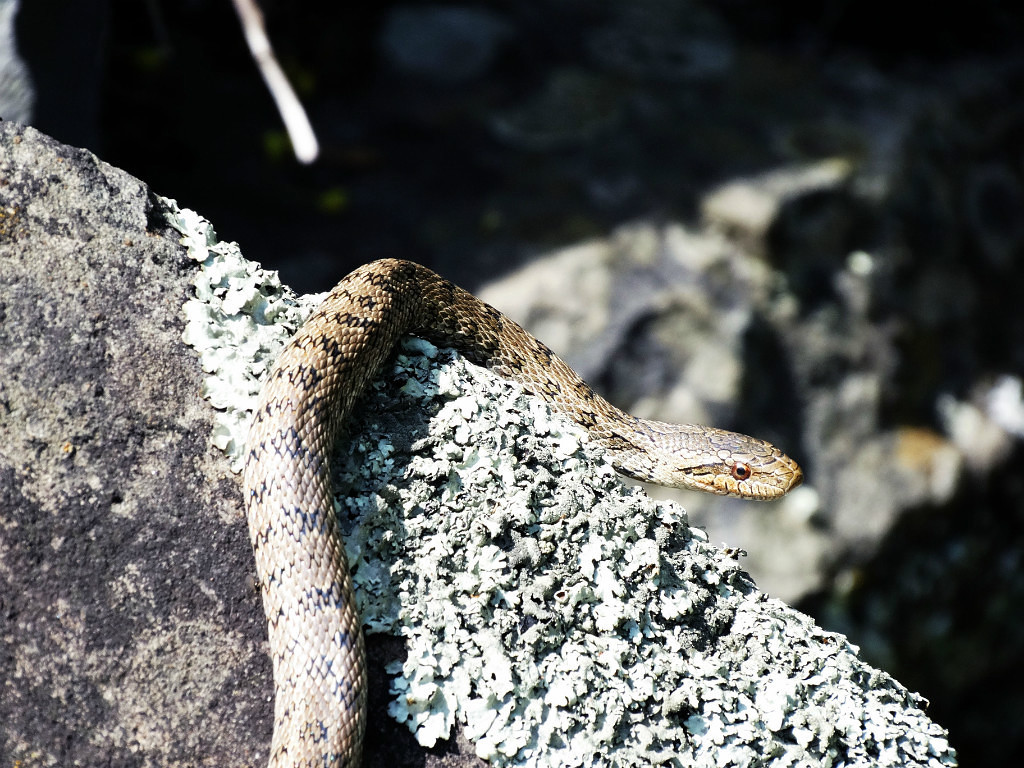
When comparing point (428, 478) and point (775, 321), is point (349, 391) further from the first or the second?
point (775, 321)

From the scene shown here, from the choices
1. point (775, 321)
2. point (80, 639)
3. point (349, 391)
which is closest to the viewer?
point (80, 639)

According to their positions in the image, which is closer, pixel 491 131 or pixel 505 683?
pixel 505 683

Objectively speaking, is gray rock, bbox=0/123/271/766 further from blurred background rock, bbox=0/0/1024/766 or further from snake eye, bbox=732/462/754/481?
blurred background rock, bbox=0/0/1024/766

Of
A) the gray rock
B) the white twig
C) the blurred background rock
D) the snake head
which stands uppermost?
the blurred background rock

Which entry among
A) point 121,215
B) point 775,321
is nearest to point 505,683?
point 121,215

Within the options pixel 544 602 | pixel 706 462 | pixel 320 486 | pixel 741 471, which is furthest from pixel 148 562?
pixel 741 471

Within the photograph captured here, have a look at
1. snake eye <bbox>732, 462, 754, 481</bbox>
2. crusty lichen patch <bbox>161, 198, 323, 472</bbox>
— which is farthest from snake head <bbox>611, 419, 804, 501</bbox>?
crusty lichen patch <bbox>161, 198, 323, 472</bbox>

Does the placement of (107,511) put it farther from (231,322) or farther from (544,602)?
(544,602)
